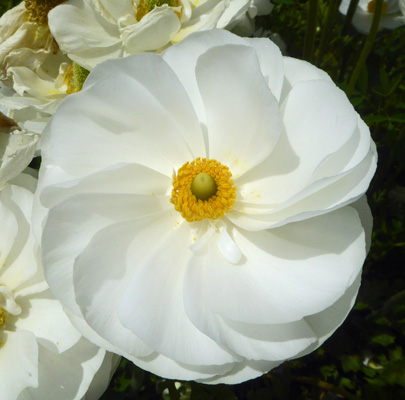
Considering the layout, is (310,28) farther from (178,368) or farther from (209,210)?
(178,368)

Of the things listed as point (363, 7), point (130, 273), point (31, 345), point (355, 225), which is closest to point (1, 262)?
point (31, 345)

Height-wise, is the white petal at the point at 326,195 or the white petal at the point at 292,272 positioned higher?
the white petal at the point at 326,195

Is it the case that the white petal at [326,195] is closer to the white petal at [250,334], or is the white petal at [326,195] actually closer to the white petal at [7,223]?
the white petal at [250,334]

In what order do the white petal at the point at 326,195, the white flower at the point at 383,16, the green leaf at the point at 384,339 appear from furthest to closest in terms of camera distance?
the white flower at the point at 383,16, the green leaf at the point at 384,339, the white petal at the point at 326,195

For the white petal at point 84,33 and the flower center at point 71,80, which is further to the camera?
the flower center at point 71,80

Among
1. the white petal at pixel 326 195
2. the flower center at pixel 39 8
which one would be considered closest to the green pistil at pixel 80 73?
the flower center at pixel 39 8

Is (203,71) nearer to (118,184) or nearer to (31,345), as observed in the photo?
(118,184)
